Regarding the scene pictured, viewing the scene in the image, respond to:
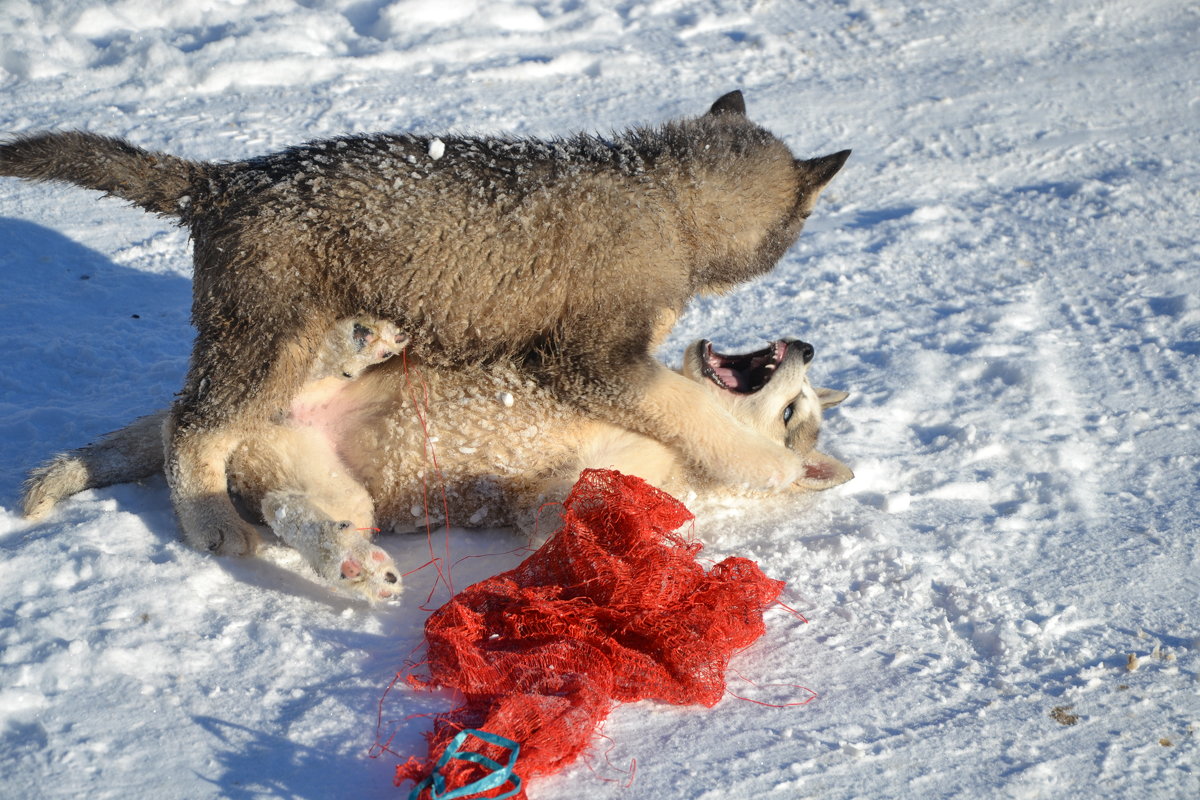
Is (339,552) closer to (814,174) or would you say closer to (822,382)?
(814,174)

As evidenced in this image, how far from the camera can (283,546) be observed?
3682mm

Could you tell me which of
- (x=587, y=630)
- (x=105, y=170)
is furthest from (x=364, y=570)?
(x=105, y=170)

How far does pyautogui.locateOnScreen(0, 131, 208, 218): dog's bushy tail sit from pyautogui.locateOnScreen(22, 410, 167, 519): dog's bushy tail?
0.84 metres

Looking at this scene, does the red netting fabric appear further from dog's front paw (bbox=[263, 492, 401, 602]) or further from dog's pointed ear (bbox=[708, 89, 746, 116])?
dog's pointed ear (bbox=[708, 89, 746, 116])

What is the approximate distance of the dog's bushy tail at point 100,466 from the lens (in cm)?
369

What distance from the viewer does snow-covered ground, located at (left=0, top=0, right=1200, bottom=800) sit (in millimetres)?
2820

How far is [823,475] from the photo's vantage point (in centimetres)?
416

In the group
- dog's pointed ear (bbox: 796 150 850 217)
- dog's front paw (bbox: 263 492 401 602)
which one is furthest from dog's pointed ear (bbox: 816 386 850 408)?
dog's front paw (bbox: 263 492 401 602)

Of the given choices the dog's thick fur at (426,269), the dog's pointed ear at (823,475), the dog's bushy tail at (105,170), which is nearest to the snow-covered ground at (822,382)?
the dog's pointed ear at (823,475)

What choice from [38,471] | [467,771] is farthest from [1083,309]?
[38,471]

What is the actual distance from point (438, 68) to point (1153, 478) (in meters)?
5.66

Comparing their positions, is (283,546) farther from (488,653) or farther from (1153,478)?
(1153,478)

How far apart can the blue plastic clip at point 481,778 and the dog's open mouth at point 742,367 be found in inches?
85.8

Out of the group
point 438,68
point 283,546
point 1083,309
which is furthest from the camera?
point 438,68
